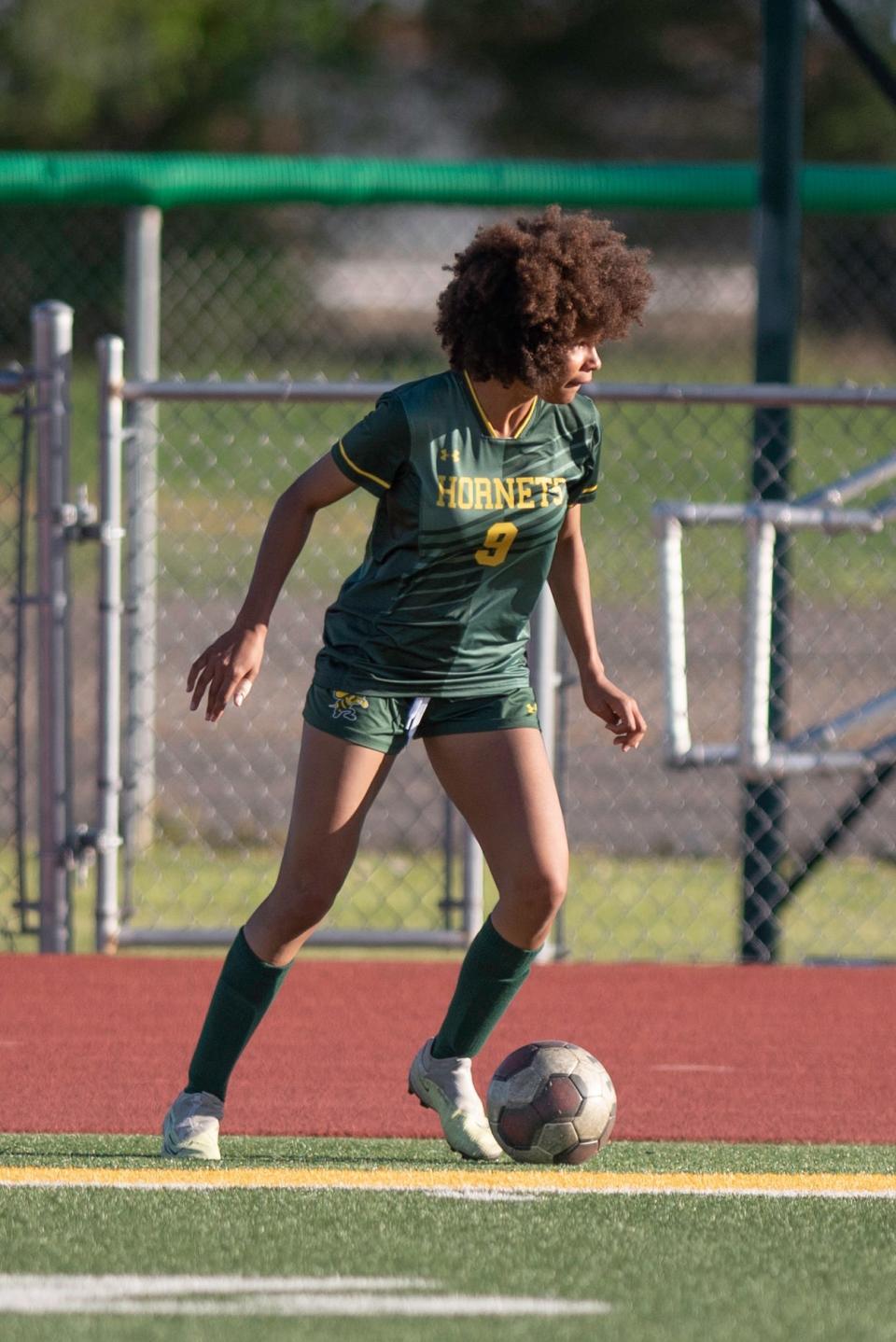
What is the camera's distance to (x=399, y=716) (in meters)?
4.44

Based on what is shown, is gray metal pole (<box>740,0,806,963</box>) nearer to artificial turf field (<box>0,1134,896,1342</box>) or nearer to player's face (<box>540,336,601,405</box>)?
artificial turf field (<box>0,1134,896,1342</box>)

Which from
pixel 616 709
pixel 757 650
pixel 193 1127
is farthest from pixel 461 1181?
pixel 757 650

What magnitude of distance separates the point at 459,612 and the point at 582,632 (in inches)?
15.9

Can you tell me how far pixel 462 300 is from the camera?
4383mm

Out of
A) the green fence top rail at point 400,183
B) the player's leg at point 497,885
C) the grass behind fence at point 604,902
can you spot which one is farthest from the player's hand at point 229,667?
the green fence top rail at point 400,183

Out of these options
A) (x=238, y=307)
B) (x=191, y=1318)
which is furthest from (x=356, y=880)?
(x=238, y=307)

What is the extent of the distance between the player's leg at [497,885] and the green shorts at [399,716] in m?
0.03

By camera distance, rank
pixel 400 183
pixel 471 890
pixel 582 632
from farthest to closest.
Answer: pixel 400 183 < pixel 471 890 < pixel 582 632

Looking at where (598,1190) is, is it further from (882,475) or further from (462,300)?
(882,475)

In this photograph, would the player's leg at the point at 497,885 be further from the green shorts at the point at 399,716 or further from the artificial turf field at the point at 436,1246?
the artificial turf field at the point at 436,1246

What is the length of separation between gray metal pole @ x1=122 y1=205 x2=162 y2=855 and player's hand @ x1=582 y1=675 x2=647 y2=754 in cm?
275

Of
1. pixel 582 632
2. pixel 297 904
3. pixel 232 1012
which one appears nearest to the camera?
pixel 297 904

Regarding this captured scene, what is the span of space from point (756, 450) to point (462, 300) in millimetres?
3042

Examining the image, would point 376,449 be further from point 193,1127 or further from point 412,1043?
point 412,1043
